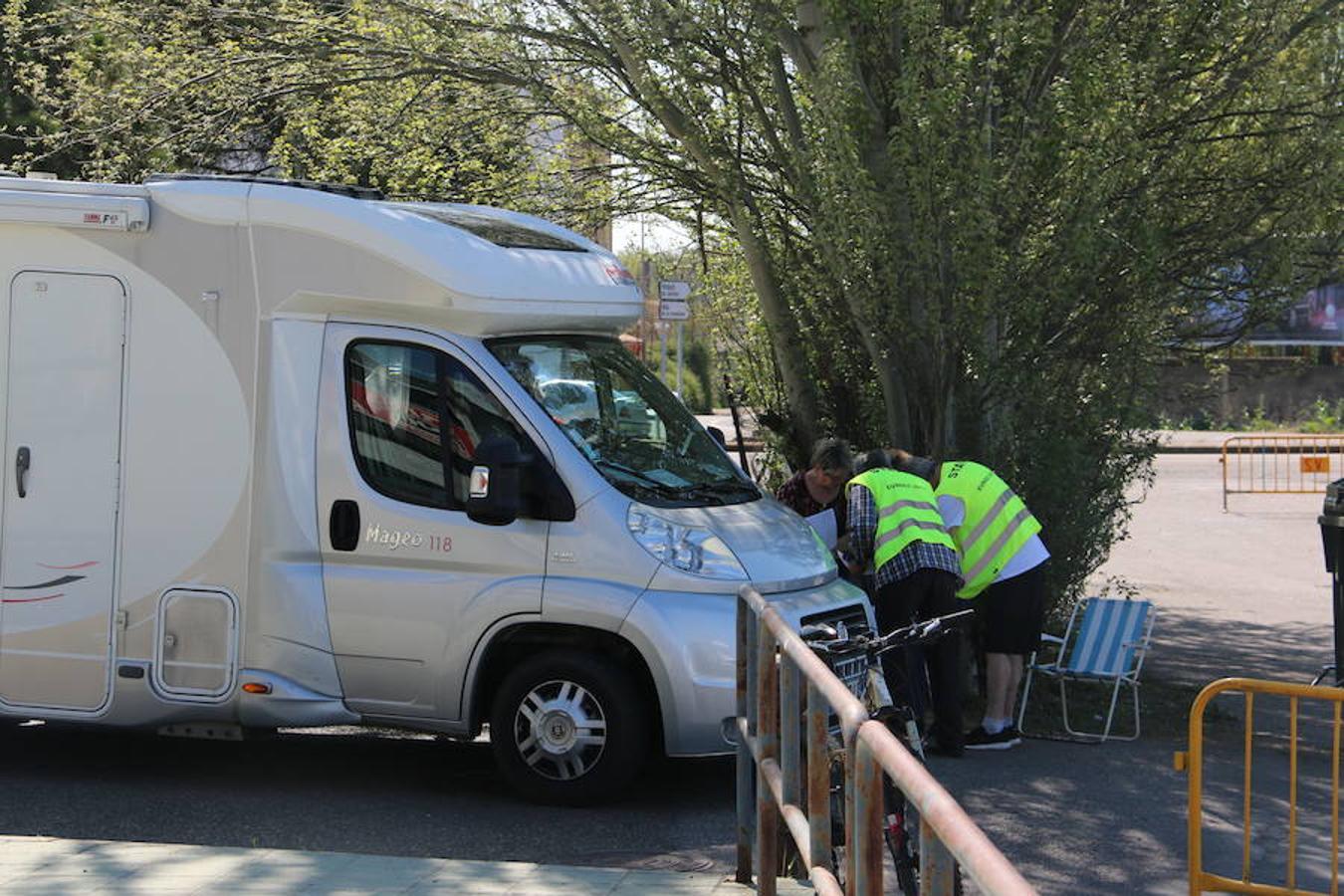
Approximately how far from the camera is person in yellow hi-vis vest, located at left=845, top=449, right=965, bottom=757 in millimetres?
8500

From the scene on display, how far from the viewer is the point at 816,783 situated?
4.20m

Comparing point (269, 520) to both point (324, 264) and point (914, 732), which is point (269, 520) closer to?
point (324, 264)

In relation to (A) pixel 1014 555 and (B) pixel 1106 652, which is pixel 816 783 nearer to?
(A) pixel 1014 555

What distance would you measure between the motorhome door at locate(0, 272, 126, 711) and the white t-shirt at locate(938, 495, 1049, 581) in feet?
13.1

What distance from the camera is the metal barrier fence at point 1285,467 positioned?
2444 centimetres

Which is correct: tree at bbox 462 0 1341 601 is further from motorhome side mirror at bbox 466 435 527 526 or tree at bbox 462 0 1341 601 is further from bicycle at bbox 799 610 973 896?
bicycle at bbox 799 610 973 896

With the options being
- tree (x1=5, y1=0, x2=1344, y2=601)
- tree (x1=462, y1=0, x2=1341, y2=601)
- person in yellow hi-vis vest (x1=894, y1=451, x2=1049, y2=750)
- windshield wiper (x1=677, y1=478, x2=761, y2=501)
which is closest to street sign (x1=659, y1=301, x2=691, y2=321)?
tree (x1=5, y1=0, x2=1344, y2=601)

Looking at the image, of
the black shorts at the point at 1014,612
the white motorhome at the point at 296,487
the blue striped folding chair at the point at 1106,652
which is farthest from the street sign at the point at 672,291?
the white motorhome at the point at 296,487

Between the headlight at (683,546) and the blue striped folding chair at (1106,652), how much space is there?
258 centimetres

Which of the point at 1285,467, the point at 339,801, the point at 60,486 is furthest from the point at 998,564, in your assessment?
the point at 1285,467

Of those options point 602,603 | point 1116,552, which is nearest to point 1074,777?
point 602,603

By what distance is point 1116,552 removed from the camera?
18172 mm

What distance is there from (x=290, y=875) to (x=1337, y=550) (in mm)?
5809

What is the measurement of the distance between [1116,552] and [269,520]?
12.4 metres
